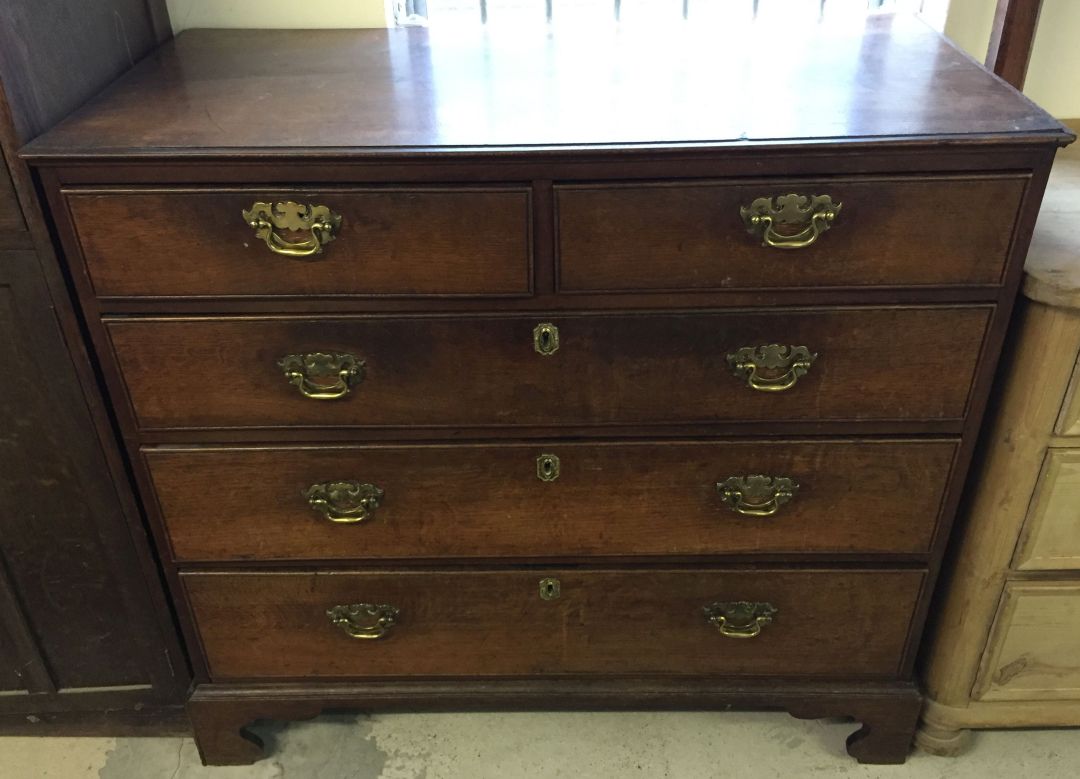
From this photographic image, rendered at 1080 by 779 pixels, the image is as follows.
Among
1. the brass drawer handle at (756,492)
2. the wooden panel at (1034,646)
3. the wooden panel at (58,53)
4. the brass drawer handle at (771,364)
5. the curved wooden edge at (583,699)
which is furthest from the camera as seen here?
the curved wooden edge at (583,699)

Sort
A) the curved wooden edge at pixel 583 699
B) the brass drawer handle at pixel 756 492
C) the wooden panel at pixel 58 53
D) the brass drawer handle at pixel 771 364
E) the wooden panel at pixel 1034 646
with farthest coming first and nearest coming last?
the curved wooden edge at pixel 583 699 < the wooden panel at pixel 1034 646 < the brass drawer handle at pixel 756 492 < the brass drawer handle at pixel 771 364 < the wooden panel at pixel 58 53

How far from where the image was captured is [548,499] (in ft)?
4.18

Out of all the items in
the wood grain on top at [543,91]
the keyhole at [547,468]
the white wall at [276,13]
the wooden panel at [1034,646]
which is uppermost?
the white wall at [276,13]

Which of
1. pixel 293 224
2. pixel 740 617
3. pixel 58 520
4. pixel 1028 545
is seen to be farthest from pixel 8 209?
pixel 1028 545

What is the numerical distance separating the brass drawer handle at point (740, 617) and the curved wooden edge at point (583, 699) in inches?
4.9

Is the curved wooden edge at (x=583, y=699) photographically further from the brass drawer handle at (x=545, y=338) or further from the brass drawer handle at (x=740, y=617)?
the brass drawer handle at (x=545, y=338)

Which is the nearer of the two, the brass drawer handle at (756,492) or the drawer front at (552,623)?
the brass drawer handle at (756,492)

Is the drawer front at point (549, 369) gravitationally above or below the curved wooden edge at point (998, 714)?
above

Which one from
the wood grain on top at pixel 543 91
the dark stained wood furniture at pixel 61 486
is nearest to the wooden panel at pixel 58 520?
the dark stained wood furniture at pixel 61 486

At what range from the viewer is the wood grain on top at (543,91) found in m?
1.03

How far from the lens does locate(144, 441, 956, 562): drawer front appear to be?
1.23m

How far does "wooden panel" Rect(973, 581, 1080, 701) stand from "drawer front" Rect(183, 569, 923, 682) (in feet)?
0.47

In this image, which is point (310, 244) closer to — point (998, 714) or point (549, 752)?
point (549, 752)

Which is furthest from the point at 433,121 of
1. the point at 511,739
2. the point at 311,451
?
the point at 511,739
